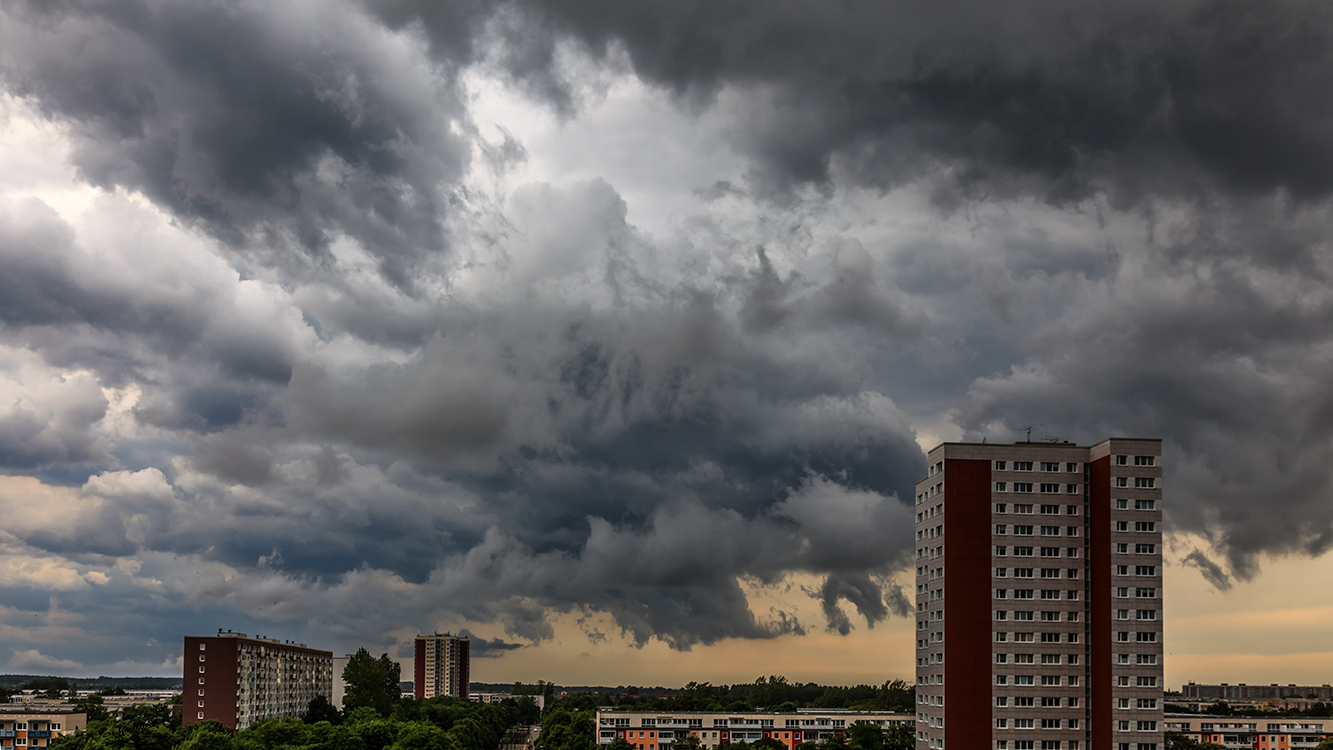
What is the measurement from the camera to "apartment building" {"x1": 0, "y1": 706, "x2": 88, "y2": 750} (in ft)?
535

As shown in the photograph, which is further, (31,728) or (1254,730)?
(1254,730)

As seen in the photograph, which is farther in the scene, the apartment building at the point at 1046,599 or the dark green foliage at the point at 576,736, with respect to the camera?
the dark green foliage at the point at 576,736

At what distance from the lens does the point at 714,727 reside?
18475 centimetres

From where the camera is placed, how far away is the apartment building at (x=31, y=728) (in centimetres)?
16300

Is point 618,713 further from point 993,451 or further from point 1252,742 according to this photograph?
point 1252,742

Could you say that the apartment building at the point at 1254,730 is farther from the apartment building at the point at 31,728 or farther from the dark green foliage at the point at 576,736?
the apartment building at the point at 31,728

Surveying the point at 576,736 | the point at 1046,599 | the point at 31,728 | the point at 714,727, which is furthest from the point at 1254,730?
the point at 31,728

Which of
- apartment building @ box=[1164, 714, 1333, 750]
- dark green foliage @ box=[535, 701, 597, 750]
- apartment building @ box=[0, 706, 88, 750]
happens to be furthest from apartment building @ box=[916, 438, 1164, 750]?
apartment building @ box=[0, 706, 88, 750]

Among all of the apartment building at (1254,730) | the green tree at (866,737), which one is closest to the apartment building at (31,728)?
the green tree at (866,737)

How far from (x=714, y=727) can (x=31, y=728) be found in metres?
113

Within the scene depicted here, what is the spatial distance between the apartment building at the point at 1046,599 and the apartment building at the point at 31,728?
138 meters

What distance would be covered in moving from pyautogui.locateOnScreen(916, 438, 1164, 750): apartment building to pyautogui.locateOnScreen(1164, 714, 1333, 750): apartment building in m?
97.1

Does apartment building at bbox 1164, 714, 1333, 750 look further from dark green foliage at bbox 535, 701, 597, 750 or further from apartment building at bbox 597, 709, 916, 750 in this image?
dark green foliage at bbox 535, 701, 597, 750

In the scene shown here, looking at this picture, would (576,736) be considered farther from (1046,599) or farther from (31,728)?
(1046,599)
